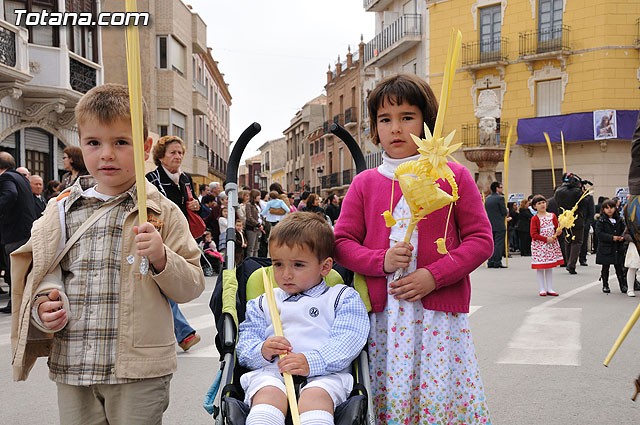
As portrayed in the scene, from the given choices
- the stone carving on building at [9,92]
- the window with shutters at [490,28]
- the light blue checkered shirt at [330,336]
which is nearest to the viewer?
the light blue checkered shirt at [330,336]

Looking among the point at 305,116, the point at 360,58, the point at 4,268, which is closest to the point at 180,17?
the point at 360,58

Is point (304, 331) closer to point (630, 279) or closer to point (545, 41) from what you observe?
point (630, 279)

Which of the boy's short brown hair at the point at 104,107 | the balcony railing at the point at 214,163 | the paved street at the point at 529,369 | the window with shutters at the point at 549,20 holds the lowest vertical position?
the paved street at the point at 529,369

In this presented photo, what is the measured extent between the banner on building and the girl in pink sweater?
26.2 m

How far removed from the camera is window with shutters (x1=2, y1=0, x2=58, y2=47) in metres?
16.5

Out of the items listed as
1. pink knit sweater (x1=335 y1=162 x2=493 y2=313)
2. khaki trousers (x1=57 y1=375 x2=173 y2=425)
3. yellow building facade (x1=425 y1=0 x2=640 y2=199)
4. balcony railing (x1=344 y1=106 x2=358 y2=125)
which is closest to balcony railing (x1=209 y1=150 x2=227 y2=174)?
balcony railing (x1=344 y1=106 x2=358 y2=125)

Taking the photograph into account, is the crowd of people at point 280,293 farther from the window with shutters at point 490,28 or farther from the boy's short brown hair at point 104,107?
the window with shutters at point 490,28

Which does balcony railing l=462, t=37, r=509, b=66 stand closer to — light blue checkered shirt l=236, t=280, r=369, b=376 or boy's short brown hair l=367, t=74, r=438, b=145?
boy's short brown hair l=367, t=74, r=438, b=145

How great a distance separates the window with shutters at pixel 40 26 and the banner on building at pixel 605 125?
2115cm

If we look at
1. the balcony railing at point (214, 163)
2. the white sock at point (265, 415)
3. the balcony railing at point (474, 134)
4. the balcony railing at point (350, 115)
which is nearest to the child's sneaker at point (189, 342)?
the white sock at point (265, 415)

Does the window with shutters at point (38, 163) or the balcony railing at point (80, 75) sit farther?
the balcony railing at point (80, 75)

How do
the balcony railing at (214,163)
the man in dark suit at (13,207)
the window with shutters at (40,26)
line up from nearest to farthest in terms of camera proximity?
the man in dark suit at (13,207) < the window with shutters at (40,26) < the balcony railing at (214,163)

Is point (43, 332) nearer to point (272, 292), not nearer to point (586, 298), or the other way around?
point (272, 292)

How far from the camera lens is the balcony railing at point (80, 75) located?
59.3 ft
